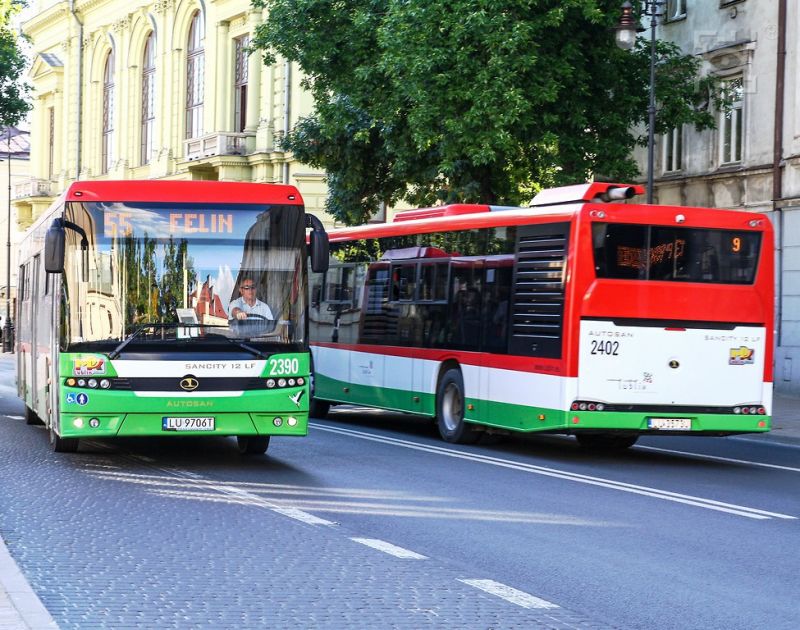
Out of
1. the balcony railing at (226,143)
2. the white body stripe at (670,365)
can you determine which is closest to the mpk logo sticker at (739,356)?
the white body stripe at (670,365)

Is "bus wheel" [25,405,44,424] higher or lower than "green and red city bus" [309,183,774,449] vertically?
lower

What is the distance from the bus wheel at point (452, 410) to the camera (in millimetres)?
19016

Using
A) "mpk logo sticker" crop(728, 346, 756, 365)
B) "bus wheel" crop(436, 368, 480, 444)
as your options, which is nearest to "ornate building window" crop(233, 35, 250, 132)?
"bus wheel" crop(436, 368, 480, 444)

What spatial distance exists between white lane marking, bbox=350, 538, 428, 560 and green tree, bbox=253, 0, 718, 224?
16147 millimetres

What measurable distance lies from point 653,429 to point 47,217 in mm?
6898

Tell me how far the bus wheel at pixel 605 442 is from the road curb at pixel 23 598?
455 inches

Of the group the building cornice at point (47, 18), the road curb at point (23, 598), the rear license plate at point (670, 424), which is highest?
the building cornice at point (47, 18)

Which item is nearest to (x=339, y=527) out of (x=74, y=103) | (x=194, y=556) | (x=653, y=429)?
(x=194, y=556)

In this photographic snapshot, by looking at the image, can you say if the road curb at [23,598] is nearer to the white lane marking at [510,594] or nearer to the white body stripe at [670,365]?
the white lane marking at [510,594]

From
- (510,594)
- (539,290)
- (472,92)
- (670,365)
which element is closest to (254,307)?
(539,290)

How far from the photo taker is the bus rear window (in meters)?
16.5

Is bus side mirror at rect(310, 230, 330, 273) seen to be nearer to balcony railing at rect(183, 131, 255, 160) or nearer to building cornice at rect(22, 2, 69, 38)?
balcony railing at rect(183, 131, 255, 160)

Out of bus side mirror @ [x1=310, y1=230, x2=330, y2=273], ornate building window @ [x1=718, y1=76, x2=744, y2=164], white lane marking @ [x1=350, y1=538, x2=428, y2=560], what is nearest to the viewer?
white lane marking @ [x1=350, y1=538, x2=428, y2=560]

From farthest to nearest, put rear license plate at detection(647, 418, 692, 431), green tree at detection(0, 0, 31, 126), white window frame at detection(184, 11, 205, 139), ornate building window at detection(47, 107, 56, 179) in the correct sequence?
ornate building window at detection(47, 107, 56, 179) < white window frame at detection(184, 11, 205, 139) < green tree at detection(0, 0, 31, 126) < rear license plate at detection(647, 418, 692, 431)
